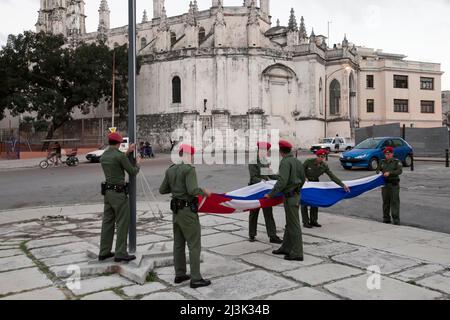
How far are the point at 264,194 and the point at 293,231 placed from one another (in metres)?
1.44

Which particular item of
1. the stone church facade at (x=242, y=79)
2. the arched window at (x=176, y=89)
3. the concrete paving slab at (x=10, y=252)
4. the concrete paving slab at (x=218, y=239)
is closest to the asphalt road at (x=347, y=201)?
the concrete paving slab at (x=218, y=239)

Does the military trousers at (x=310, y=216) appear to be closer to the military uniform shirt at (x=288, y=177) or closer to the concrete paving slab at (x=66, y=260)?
the military uniform shirt at (x=288, y=177)

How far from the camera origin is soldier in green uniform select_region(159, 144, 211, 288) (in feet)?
17.8

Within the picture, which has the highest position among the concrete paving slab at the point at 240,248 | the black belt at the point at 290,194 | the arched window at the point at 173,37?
the arched window at the point at 173,37

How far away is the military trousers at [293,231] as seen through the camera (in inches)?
262

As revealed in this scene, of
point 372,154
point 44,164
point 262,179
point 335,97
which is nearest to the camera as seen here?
point 262,179

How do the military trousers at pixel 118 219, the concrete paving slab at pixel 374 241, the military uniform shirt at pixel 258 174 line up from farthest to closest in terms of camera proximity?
the military uniform shirt at pixel 258 174 < the concrete paving slab at pixel 374 241 < the military trousers at pixel 118 219

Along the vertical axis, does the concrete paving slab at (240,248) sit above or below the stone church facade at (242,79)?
below

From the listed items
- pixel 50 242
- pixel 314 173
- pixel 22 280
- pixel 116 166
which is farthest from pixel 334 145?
pixel 22 280

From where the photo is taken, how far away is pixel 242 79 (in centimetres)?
4403

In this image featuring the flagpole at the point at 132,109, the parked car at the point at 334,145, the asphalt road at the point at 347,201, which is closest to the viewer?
the flagpole at the point at 132,109

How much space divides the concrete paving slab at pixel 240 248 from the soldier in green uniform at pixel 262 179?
272 millimetres

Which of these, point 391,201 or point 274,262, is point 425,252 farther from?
point 391,201
